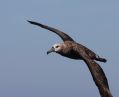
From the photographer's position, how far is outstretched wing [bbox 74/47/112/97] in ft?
120

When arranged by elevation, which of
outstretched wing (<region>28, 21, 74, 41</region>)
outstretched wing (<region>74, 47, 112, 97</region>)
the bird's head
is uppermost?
outstretched wing (<region>28, 21, 74, 41</region>)

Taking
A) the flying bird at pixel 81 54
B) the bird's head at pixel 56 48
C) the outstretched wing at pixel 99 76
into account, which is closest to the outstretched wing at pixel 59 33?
the flying bird at pixel 81 54

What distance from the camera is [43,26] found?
47094mm

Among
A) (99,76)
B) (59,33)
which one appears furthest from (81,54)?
(59,33)

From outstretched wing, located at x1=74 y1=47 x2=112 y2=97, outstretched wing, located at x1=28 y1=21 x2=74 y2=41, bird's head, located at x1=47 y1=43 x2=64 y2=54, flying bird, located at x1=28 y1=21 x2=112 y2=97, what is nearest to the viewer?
outstretched wing, located at x1=74 y1=47 x2=112 y2=97

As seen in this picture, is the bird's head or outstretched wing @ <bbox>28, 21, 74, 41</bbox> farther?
outstretched wing @ <bbox>28, 21, 74, 41</bbox>

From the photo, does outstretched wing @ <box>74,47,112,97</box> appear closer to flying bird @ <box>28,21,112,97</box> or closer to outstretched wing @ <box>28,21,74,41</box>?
flying bird @ <box>28,21,112,97</box>

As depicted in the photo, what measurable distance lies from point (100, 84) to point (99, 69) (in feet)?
4.98

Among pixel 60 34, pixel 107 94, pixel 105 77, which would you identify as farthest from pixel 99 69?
pixel 60 34

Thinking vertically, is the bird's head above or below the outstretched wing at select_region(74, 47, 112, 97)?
above

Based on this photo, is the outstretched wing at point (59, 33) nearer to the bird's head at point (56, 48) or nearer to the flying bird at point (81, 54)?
the flying bird at point (81, 54)

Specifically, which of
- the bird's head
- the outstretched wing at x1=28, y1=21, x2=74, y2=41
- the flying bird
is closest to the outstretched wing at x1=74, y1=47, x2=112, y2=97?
the flying bird

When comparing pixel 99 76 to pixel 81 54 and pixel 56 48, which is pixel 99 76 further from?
pixel 56 48

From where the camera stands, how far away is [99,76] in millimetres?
38281
